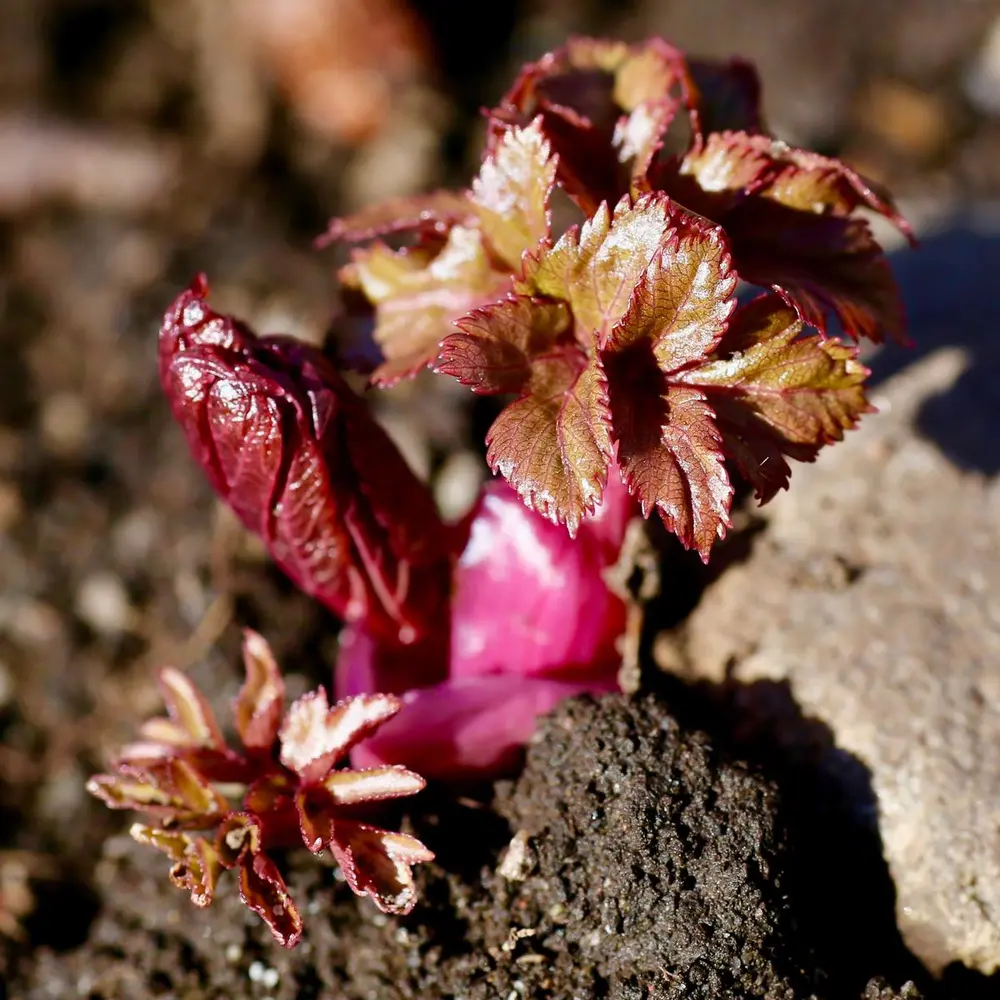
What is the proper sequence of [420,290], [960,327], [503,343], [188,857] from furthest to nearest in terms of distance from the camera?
[960,327], [420,290], [188,857], [503,343]

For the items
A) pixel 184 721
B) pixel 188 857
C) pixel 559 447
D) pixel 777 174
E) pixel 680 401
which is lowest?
pixel 188 857

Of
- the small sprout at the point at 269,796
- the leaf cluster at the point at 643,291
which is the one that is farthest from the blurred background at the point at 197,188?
the leaf cluster at the point at 643,291

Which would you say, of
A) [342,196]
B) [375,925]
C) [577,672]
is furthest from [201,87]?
[375,925]

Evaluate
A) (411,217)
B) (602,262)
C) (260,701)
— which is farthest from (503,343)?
(260,701)

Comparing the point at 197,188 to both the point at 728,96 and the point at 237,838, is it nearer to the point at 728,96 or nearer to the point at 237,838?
the point at 728,96

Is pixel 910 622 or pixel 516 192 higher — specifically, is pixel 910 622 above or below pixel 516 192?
below

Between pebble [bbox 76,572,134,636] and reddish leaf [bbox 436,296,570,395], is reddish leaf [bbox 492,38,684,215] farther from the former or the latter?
pebble [bbox 76,572,134,636]
